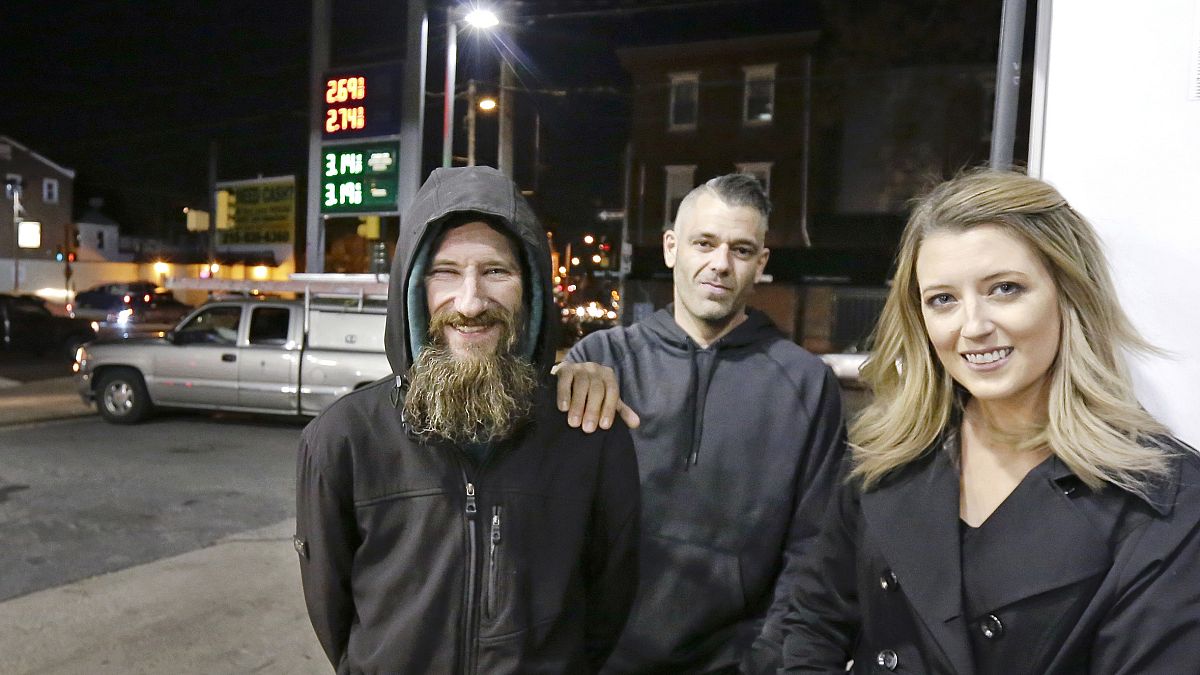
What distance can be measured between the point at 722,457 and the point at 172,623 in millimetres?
3820

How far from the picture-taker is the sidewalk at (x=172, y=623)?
4.00 m

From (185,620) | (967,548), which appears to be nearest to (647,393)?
(967,548)

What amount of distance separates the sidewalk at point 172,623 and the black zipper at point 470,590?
2.83 meters

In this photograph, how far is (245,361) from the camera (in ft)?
34.2

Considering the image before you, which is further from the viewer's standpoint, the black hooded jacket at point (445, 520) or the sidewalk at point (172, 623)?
the sidewalk at point (172, 623)

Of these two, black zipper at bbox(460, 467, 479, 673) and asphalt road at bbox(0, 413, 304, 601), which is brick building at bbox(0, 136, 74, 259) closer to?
asphalt road at bbox(0, 413, 304, 601)

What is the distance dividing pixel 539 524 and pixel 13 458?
9229 mm

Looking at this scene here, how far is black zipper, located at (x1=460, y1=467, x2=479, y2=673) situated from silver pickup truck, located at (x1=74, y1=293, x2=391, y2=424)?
853 centimetres

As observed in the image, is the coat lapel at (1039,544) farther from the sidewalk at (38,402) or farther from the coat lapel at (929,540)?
the sidewalk at (38,402)

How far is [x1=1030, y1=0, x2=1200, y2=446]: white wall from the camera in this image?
1.62 metres

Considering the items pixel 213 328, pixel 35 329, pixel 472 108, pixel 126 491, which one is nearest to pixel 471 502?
pixel 126 491

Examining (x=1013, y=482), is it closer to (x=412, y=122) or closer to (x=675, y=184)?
(x=412, y=122)

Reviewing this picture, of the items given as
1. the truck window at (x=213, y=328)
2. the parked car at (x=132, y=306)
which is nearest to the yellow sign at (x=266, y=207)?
the parked car at (x=132, y=306)

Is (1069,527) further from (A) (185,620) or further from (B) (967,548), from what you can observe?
(A) (185,620)
